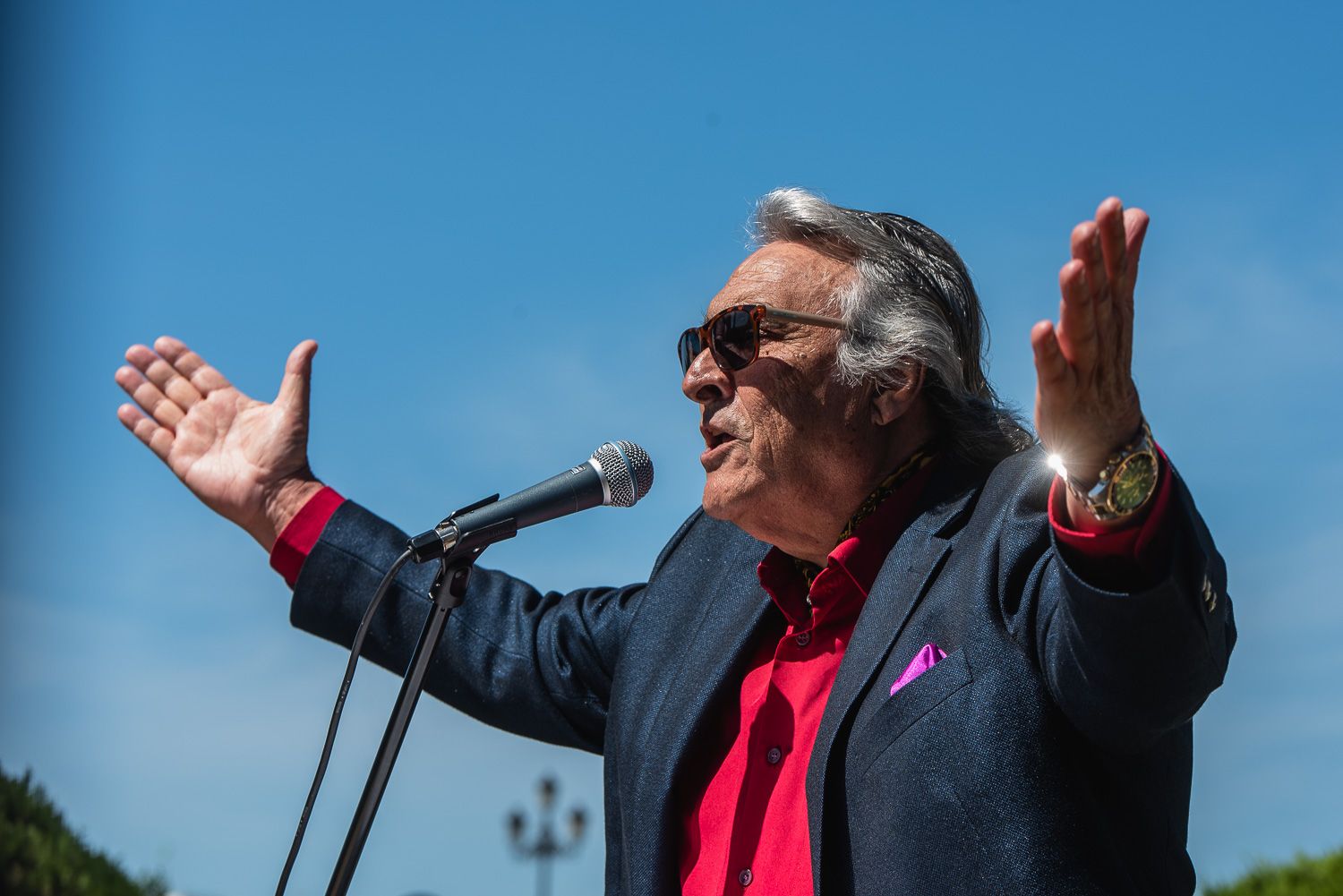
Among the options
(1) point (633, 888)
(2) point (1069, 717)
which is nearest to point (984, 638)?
(2) point (1069, 717)

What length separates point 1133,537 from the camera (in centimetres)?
224

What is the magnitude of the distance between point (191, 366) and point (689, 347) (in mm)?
1388

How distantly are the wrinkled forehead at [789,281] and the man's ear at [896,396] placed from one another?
246 millimetres

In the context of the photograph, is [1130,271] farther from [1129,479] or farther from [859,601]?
[859,601]

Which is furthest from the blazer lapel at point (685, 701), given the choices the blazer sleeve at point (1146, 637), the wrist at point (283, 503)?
the wrist at point (283, 503)

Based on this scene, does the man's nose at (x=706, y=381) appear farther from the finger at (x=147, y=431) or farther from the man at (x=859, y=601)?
the finger at (x=147, y=431)

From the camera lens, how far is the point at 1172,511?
89.1 inches

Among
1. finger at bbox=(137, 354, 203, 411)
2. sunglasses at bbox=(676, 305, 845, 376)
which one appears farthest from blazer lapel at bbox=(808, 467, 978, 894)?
finger at bbox=(137, 354, 203, 411)

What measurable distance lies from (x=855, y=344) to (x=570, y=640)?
1.10 metres

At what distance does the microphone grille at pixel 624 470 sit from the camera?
10.3 feet

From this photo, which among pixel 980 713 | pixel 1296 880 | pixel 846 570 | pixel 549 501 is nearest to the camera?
pixel 980 713

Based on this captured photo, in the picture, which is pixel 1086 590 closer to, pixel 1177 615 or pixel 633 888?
pixel 1177 615

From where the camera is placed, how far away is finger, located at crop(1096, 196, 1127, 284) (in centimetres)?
206

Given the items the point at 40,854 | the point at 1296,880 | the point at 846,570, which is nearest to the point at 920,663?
the point at 846,570
